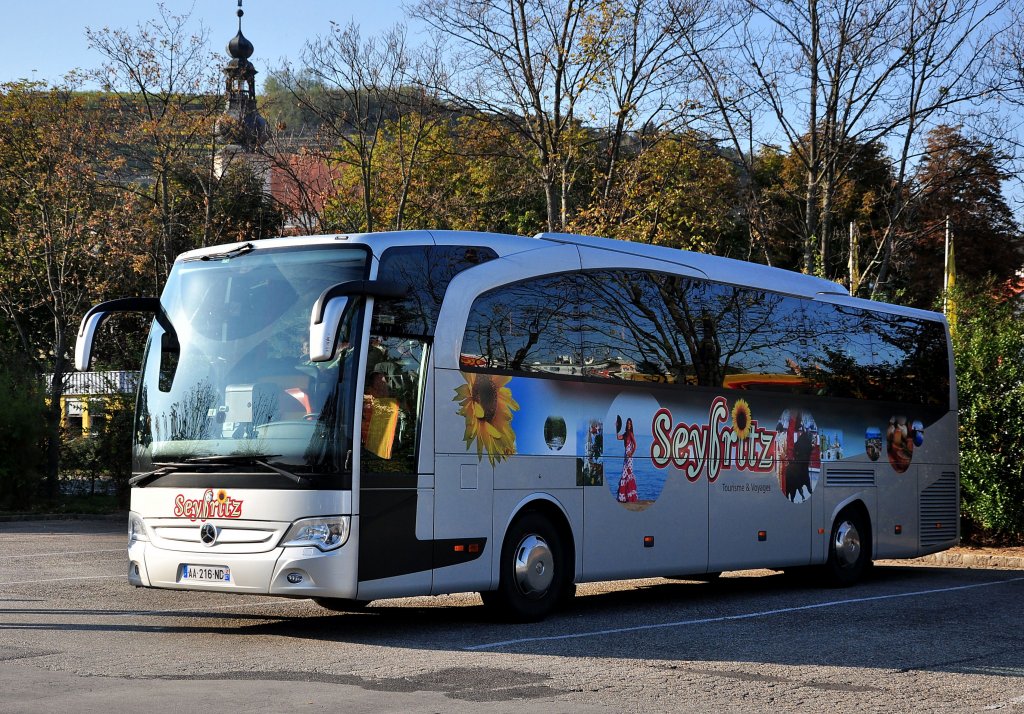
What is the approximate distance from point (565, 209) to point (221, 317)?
53.8ft

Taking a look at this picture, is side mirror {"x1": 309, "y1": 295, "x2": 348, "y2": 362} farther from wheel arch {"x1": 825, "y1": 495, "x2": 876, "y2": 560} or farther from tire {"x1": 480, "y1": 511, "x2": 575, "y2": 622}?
wheel arch {"x1": 825, "y1": 495, "x2": 876, "y2": 560}

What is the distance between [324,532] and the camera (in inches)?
421

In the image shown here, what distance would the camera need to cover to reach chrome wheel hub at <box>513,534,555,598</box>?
12.3m

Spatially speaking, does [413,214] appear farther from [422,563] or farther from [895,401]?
[422,563]

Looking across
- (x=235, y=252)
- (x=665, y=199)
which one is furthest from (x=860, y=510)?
(x=665, y=199)

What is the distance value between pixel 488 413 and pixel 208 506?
8.27 ft

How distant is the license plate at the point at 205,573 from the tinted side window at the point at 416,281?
7.45ft

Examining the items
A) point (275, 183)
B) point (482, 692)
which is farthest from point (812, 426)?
point (275, 183)

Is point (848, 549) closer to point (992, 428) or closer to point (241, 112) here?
point (992, 428)

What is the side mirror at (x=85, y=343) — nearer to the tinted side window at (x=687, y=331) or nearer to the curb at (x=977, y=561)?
the tinted side window at (x=687, y=331)

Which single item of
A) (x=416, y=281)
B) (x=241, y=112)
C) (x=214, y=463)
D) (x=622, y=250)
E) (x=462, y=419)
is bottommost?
(x=214, y=463)

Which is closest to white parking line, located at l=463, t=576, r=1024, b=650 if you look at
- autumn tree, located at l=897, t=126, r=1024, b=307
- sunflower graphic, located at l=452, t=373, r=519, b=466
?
sunflower graphic, located at l=452, t=373, r=519, b=466

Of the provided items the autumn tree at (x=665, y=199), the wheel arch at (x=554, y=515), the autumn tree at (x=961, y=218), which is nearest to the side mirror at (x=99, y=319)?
the wheel arch at (x=554, y=515)

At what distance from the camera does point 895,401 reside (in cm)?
1800
